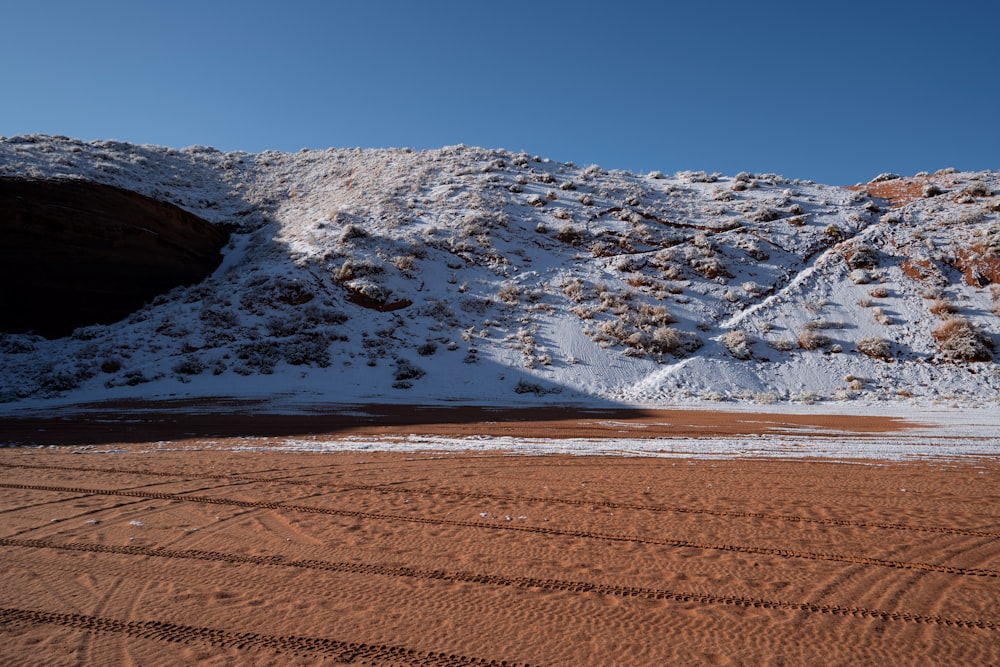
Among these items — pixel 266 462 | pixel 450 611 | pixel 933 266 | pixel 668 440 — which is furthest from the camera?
pixel 933 266

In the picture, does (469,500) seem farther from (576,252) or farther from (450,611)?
(576,252)

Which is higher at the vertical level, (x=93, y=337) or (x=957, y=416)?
(x=93, y=337)

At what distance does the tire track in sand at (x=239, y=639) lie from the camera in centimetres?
292

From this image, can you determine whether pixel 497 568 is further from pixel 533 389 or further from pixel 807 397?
pixel 807 397

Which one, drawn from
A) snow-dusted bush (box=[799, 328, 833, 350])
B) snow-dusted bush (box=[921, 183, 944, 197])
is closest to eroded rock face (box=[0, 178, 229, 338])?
snow-dusted bush (box=[799, 328, 833, 350])

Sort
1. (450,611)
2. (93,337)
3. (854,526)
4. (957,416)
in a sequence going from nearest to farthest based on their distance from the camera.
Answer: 1. (450,611)
2. (854,526)
3. (957,416)
4. (93,337)

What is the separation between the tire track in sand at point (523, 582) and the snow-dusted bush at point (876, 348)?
21.4m

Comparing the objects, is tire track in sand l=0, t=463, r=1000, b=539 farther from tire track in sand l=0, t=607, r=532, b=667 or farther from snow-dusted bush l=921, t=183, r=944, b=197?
snow-dusted bush l=921, t=183, r=944, b=197

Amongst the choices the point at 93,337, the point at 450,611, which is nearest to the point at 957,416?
the point at 450,611

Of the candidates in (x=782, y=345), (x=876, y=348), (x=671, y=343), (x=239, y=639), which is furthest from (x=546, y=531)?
(x=876, y=348)

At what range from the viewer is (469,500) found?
595 centimetres

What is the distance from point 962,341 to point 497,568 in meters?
24.4

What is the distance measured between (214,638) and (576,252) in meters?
28.7

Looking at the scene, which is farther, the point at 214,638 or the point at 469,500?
the point at 469,500
